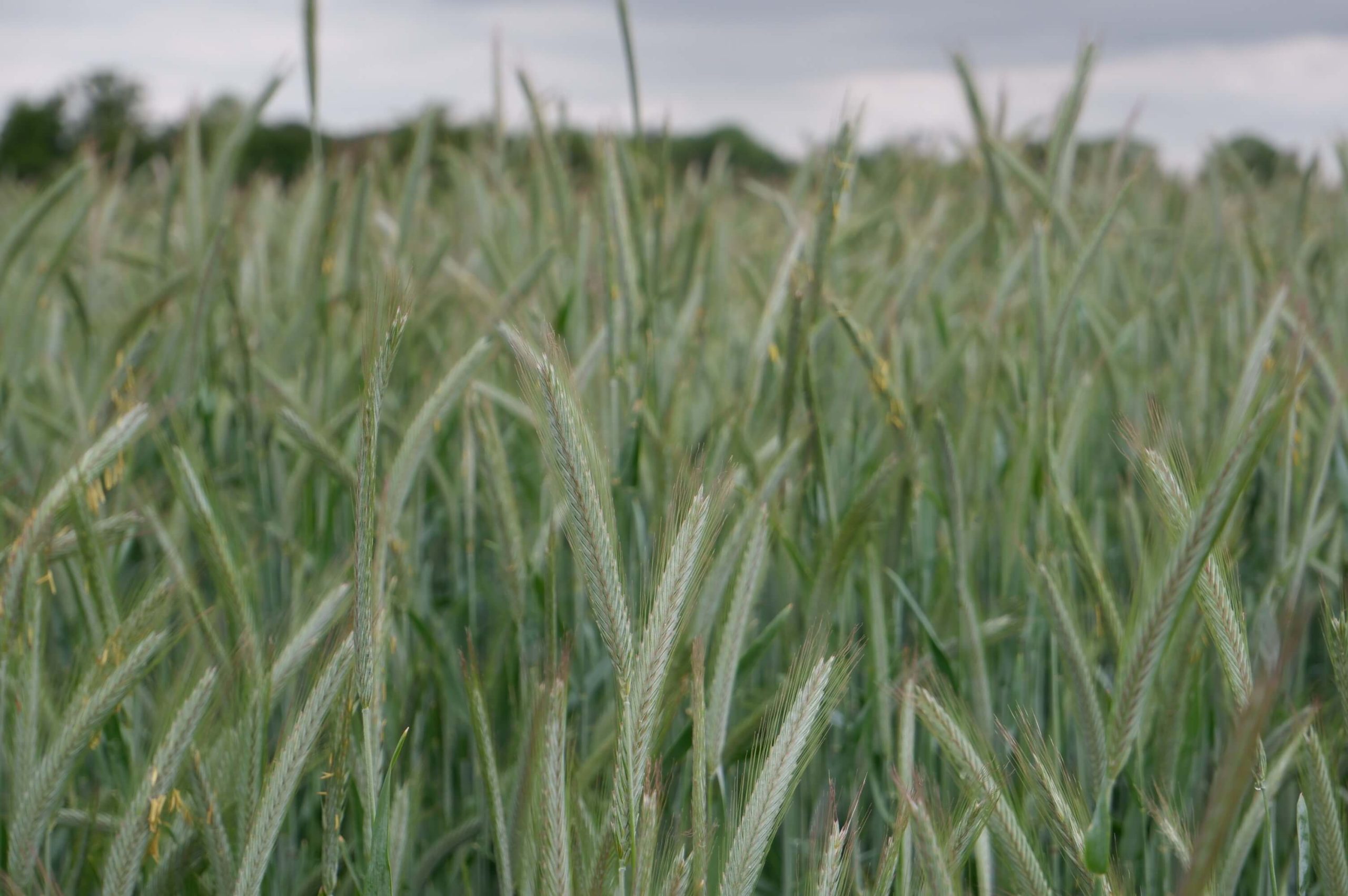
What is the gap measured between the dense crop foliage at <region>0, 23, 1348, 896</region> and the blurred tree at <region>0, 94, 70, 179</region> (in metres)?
11.2

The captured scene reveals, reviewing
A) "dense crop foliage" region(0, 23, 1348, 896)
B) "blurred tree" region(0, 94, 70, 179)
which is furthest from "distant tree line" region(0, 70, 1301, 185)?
"dense crop foliage" region(0, 23, 1348, 896)

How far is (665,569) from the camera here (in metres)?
0.54

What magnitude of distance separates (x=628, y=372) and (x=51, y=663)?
68 cm

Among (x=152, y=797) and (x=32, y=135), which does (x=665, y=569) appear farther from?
(x=32, y=135)

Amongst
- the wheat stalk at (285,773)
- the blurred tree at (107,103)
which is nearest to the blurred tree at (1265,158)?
the wheat stalk at (285,773)

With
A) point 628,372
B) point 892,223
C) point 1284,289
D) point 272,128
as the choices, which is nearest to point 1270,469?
point 1284,289

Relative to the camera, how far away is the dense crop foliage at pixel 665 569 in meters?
0.55

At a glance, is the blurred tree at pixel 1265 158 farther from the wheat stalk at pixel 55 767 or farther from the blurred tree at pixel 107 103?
the blurred tree at pixel 107 103

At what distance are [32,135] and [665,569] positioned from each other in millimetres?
13235

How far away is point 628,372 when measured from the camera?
104cm

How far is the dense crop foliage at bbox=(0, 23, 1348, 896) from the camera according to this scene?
552mm

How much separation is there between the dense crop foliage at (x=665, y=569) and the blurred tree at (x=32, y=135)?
36.7ft

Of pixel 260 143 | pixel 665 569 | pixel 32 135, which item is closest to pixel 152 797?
pixel 665 569

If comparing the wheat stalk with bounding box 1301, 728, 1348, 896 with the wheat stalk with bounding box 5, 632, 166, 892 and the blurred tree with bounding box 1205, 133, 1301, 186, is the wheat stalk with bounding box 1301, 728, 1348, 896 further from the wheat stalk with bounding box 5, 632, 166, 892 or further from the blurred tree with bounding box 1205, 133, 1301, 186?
the blurred tree with bounding box 1205, 133, 1301, 186
